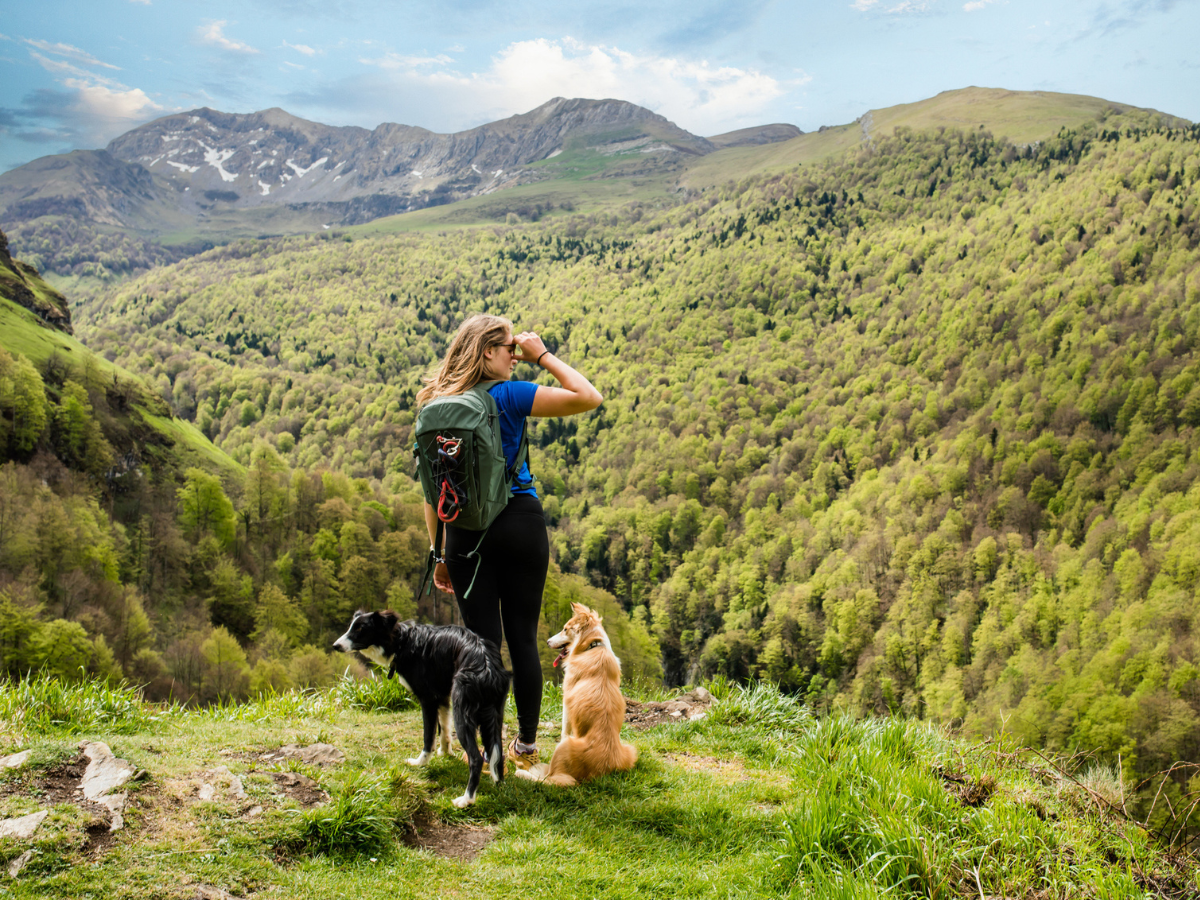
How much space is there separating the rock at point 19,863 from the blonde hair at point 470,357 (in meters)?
3.25

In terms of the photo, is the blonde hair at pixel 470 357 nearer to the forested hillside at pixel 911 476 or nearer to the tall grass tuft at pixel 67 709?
the tall grass tuft at pixel 67 709

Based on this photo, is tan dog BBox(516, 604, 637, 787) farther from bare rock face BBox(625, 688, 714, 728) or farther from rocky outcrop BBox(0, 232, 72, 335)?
rocky outcrop BBox(0, 232, 72, 335)

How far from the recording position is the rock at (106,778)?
4039 millimetres

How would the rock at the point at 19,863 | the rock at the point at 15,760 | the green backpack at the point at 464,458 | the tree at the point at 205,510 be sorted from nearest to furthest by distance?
the rock at the point at 19,863 < the rock at the point at 15,760 < the green backpack at the point at 464,458 < the tree at the point at 205,510

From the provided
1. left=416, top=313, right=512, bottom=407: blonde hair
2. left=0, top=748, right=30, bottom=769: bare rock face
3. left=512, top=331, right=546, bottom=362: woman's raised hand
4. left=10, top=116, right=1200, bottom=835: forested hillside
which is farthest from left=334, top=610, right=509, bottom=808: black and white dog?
left=10, top=116, right=1200, bottom=835: forested hillside

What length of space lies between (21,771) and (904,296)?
686 feet

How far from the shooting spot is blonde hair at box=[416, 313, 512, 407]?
4895mm

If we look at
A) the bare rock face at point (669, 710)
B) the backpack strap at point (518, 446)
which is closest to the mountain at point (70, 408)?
the bare rock face at point (669, 710)

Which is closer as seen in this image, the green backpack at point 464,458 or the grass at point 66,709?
the green backpack at point 464,458

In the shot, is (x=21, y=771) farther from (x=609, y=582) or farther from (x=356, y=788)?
(x=609, y=582)

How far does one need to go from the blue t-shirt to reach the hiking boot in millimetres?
2216

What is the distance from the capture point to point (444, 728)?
571cm

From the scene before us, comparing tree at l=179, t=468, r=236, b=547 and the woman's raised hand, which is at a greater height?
the woman's raised hand

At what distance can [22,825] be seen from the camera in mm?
3684
